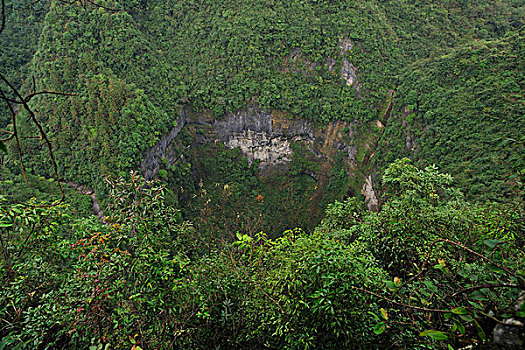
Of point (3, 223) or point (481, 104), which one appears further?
point (481, 104)

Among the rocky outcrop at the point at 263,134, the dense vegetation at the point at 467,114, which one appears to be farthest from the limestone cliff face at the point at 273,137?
the dense vegetation at the point at 467,114

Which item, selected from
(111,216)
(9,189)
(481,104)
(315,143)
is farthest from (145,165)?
(481,104)

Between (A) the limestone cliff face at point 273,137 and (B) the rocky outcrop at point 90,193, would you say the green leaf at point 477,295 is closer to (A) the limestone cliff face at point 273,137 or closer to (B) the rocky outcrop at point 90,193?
(B) the rocky outcrop at point 90,193

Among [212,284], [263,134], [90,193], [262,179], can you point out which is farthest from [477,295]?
[262,179]

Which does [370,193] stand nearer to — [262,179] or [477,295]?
[262,179]

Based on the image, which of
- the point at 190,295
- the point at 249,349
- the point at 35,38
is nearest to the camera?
the point at 249,349

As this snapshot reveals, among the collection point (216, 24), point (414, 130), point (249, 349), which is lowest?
point (414, 130)

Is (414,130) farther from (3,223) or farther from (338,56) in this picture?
(3,223)
